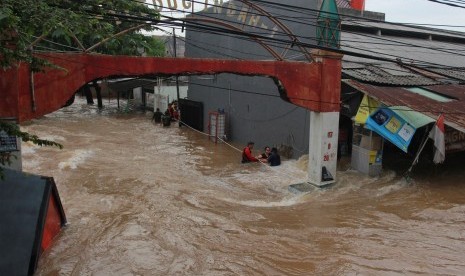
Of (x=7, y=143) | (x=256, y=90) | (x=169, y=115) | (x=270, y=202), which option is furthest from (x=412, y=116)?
(x=169, y=115)

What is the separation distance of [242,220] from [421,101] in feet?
20.6

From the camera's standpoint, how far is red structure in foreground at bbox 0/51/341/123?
26.6 ft

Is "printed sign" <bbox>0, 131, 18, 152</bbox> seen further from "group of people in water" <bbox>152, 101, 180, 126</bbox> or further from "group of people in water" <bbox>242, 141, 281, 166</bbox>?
"group of people in water" <bbox>152, 101, 180, 126</bbox>

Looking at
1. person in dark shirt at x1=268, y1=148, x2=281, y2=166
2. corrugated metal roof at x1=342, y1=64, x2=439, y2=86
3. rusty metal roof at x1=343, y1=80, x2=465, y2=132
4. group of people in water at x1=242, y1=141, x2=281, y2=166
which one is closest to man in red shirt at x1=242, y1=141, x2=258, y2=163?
group of people in water at x1=242, y1=141, x2=281, y2=166

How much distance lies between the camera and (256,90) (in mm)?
17500

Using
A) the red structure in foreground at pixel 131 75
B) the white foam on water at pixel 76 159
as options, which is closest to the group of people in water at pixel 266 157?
the red structure in foreground at pixel 131 75

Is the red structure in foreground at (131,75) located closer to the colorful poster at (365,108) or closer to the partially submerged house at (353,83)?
the partially submerged house at (353,83)

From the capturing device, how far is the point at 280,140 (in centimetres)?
1617

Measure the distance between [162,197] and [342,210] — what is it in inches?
176

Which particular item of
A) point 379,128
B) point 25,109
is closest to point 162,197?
point 25,109

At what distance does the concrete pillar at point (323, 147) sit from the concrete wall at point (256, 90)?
9.48 ft

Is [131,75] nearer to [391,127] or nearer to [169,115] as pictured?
[391,127]

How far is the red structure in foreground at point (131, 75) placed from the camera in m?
8.11

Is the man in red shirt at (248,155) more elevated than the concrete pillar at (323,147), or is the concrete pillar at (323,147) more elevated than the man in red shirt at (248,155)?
the concrete pillar at (323,147)
